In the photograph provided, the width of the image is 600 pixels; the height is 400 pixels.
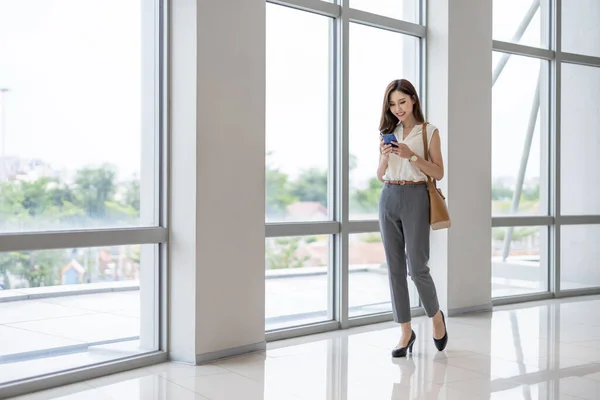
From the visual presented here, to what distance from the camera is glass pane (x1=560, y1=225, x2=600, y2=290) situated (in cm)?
679

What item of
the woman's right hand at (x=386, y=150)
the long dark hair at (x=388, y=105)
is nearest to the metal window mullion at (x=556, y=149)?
the long dark hair at (x=388, y=105)

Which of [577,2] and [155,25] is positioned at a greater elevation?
[577,2]

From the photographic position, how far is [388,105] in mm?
4070

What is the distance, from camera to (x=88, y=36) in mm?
3746

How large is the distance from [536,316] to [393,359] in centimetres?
197

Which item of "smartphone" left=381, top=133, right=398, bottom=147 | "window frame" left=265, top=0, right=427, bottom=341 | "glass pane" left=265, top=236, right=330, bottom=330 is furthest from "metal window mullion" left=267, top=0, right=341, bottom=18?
"glass pane" left=265, top=236, right=330, bottom=330

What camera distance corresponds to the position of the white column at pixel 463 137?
5.52 meters

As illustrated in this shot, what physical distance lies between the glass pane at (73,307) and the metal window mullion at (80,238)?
54 millimetres

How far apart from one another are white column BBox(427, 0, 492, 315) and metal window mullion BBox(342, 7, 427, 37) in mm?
124

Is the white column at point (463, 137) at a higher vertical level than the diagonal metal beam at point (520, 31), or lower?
lower

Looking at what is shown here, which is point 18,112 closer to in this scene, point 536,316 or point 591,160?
point 536,316

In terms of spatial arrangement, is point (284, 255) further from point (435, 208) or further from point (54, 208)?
point (54, 208)

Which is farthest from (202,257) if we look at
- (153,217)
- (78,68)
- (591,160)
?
Answer: (591,160)

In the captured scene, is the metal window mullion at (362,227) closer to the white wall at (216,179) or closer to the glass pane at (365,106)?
the glass pane at (365,106)
